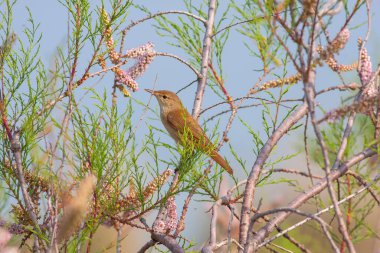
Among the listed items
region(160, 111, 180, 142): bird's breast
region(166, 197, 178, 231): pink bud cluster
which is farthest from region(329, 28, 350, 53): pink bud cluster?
region(160, 111, 180, 142): bird's breast

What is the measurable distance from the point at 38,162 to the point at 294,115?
52.9 inches

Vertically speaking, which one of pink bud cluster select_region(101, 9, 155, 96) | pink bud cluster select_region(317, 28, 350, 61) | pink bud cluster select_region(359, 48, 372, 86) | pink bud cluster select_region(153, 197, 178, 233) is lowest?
pink bud cluster select_region(153, 197, 178, 233)

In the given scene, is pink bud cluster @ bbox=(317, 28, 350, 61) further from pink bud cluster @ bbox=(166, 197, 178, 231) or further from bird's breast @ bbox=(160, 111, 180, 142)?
bird's breast @ bbox=(160, 111, 180, 142)

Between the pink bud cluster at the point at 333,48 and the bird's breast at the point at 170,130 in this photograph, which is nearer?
the pink bud cluster at the point at 333,48

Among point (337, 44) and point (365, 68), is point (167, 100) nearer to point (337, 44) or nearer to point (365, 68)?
point (365, 68)

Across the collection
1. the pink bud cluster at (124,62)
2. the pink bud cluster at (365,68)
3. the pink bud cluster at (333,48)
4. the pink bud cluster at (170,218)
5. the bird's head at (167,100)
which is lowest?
the pink bud cluster at (170,218)

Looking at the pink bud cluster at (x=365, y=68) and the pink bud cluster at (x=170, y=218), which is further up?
the pink bud cluster at (x=365, y=68)

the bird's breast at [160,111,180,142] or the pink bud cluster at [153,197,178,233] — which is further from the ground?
the bird's breast at [160,111,180,142]

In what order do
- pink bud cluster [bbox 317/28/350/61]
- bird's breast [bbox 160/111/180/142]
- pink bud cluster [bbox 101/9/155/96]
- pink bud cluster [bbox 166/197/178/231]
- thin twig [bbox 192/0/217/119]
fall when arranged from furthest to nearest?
bird's breast [bbox 160/111/180/142]
thin twig [bbox 192/0/217/119]
pink bud cluster [bbox 101/9/155/96]
pink bud cluster [bbox 166/197/178/231]
pink bud cluster [bbox 317/28/350/61]

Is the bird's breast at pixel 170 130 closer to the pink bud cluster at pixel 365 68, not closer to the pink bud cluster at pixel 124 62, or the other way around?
the pink bud cluster at pixel 124 62

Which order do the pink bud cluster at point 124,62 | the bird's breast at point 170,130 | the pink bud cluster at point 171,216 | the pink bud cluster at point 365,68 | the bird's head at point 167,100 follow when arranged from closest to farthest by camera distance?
the pink bud cluster at point 365,68 → the pink bud cluster at point 171,216 → the pink bud cluster at point 124,62 → the bird's breast at point 170,130 → the bird's head at point 167,100

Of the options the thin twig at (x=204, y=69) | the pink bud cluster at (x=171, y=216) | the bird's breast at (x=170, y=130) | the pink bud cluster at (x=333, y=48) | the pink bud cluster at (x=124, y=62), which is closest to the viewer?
the pink bud cluster at (x=333, y=48)

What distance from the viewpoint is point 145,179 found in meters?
3.08

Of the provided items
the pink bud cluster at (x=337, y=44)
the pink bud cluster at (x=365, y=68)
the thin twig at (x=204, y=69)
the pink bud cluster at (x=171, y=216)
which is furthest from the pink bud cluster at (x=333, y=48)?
the thin twig at (x=204, y=69)
